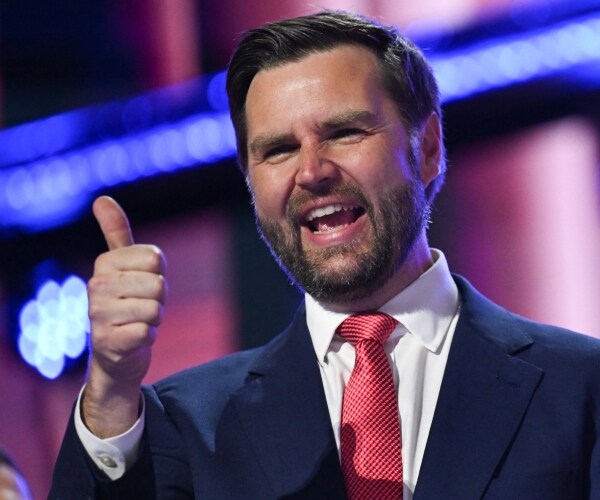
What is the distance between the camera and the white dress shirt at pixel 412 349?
177cm

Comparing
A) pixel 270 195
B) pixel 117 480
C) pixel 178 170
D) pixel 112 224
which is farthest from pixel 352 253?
pixel 178 170

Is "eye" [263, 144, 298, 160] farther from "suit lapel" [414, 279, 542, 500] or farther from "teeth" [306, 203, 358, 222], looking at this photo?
"suit lapel" [414, 279, 542, 500]

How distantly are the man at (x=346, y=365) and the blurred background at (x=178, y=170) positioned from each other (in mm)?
747

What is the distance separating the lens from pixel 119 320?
1.46 metres

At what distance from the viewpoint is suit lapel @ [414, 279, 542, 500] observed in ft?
5.47

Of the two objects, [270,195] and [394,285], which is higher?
[270,195]

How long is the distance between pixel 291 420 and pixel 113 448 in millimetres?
354

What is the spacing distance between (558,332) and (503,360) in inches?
5.7

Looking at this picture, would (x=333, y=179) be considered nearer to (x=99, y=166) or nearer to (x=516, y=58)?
(x=516, y=58)

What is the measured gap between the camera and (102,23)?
3.20 meters

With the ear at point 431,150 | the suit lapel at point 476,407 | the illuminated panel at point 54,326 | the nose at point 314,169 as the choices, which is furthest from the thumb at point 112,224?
the illuminated panel at point 54,326

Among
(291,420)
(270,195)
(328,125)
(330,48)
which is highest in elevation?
(330,48)

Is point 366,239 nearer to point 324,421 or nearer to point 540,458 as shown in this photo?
point 324,421

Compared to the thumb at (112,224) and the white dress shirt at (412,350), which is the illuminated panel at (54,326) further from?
the thumb at (112,224)
